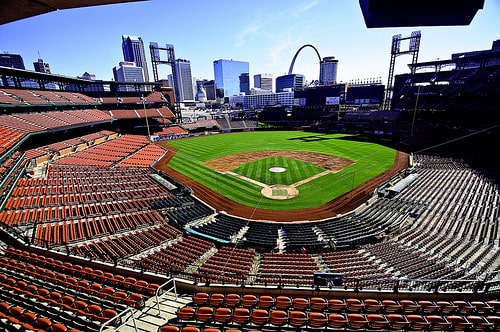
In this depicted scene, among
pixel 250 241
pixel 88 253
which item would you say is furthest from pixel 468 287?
pixel 88 253

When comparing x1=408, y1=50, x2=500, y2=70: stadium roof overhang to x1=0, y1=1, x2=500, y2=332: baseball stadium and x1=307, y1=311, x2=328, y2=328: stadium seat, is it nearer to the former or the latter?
x1=0, y1=1, x2=500, y2=332: baseball stadium

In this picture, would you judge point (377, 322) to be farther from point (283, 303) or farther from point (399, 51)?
point (399, 51)

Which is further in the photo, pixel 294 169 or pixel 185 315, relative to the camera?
pixel 294 169

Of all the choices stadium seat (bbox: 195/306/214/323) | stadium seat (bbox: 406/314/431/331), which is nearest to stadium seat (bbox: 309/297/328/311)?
stadium seat (bbox: 406/314/431/331)

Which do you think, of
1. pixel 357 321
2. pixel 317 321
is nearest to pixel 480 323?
pixel 357 321

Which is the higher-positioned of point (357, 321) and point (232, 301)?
point (357, 321)

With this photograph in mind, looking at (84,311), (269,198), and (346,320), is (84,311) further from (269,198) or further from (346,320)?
(269,198)

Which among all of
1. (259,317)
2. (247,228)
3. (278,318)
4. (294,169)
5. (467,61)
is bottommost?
(247,228)

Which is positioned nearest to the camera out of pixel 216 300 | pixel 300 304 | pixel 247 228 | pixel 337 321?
pixel 337 321
